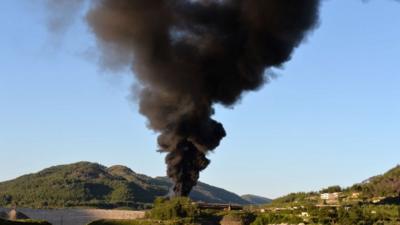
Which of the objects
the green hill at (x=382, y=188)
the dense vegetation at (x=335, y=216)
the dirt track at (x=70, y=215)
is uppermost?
the green hill at (x=382, y=188)

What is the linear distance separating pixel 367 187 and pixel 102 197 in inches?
3899

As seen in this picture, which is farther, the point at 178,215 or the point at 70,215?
the point at 70,215

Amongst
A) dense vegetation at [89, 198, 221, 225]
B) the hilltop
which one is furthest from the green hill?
dense vegetation at [89, 198, 221, 225]

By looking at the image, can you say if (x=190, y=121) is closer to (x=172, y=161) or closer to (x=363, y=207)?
(x=172, y=161)

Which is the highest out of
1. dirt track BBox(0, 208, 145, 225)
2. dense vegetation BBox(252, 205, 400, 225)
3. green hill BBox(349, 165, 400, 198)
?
green hill BBox(349, 165, 400, 198)

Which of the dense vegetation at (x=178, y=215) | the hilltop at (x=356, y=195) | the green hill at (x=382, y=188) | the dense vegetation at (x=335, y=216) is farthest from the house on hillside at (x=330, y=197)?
the dense vegetation at (x=178, y=215)

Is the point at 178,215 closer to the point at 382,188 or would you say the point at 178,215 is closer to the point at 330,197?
the point at 330,197

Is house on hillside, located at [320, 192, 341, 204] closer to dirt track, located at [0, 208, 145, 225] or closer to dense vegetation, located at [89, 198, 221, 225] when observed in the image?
dense vegetation, located at [89, 198, 221, 225]

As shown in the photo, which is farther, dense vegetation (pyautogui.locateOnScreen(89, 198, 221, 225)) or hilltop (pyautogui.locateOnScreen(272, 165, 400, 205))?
hilltop (pyautogui.locateOnScreen(272, 165, 400, 205))

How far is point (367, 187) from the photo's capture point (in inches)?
4200

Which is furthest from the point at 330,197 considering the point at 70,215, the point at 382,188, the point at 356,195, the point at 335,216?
the point at 70,215

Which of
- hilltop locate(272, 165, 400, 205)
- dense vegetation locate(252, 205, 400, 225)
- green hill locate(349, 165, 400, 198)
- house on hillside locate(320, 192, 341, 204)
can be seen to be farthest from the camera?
green hill locate(349, 165, 400, 198)

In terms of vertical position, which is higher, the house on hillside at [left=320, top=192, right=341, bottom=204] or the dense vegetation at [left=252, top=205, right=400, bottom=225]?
the house on hillside at [left=320, top=192, right=341, bottom=204]

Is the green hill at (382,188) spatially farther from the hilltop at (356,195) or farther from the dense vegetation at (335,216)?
the dense vegetation at (335,216)
